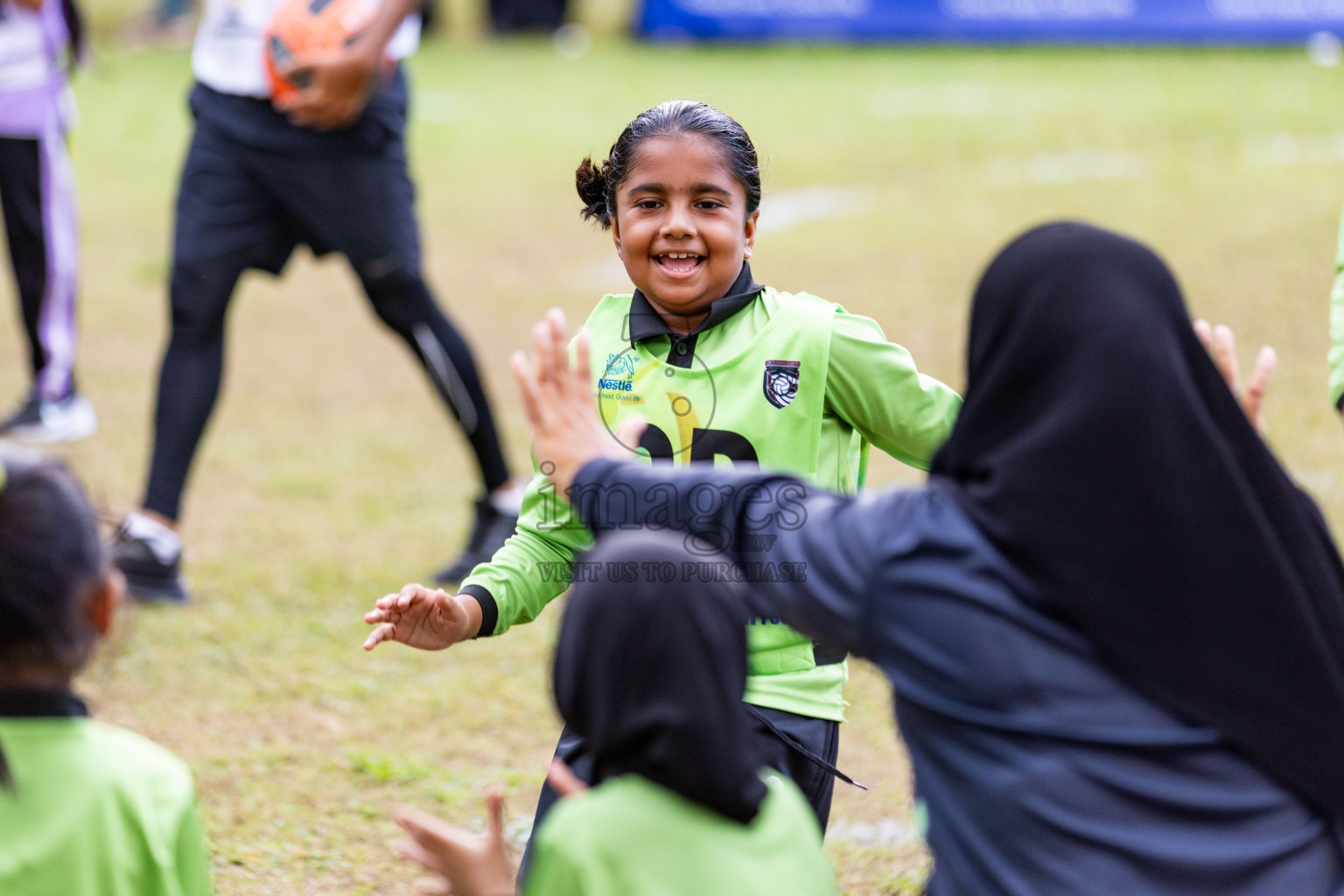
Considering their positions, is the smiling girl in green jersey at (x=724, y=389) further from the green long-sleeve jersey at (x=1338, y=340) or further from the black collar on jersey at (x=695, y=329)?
the green long-sleeve jersey at (x=1338, y=340)

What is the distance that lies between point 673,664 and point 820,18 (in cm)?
1686

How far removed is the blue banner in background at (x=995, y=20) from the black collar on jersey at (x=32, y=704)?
15954 millimetres

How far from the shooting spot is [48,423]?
627 cm

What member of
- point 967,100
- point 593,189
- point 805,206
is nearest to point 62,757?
point 593,189

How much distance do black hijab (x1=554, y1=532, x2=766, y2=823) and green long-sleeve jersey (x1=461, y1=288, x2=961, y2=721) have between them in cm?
71

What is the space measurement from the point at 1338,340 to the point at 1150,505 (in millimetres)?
1634

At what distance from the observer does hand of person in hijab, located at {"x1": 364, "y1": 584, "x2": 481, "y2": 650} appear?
232 cm

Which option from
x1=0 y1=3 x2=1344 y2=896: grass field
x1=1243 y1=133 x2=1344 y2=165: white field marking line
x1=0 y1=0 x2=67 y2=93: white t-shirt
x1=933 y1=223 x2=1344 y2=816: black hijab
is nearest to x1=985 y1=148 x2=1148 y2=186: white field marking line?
x1=0 y1=3 x2=1344 y2=896: grass field

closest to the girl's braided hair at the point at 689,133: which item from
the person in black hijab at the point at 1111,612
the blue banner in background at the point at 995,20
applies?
the person in black hijab at the point at 1111,612

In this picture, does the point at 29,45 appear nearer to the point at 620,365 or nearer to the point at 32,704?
the point at 620,365

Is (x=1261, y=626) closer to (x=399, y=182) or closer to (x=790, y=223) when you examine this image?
(x=399, y=182)

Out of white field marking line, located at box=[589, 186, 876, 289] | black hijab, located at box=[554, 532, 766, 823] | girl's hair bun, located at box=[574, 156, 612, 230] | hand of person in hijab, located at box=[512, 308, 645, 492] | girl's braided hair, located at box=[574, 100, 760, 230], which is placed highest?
girl's braided hair, located at box=[574, 100, 760, 230]

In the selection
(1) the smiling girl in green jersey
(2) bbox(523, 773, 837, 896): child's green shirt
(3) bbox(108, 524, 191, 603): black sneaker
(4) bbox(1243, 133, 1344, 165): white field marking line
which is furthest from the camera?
(4) bbox(1243, 133, 1344, 165): white field marking line

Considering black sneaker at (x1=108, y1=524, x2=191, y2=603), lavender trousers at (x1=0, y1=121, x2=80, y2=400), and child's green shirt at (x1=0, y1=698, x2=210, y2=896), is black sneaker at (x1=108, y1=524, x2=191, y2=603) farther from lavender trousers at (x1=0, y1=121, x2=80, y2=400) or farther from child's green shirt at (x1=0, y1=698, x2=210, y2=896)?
child's green shirt at (x1=0, y1=698, x2=210, y2=896)
